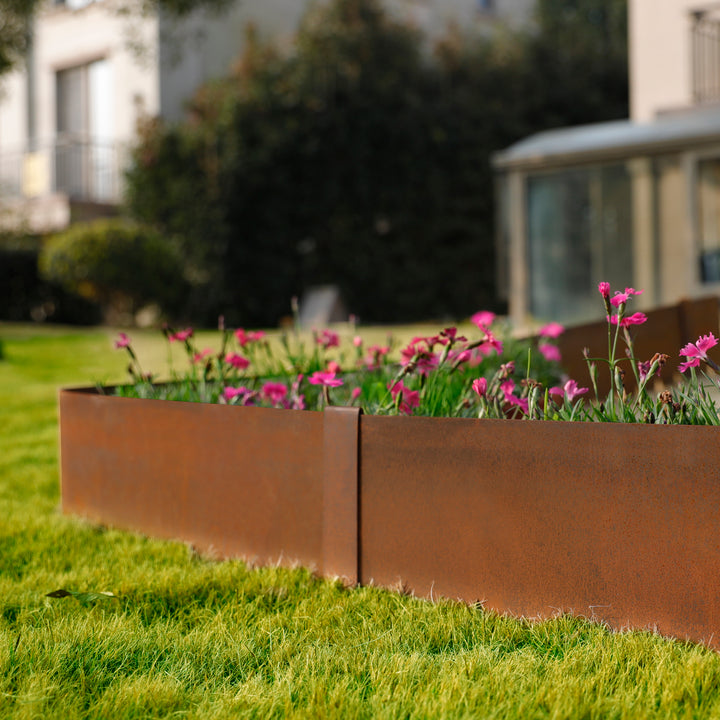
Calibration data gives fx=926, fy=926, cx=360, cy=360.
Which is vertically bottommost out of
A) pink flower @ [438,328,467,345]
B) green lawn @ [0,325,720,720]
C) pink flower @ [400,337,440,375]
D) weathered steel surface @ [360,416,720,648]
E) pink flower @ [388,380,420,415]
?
green lawn @ [0,325,720,720]

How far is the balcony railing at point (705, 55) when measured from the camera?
42.8ft

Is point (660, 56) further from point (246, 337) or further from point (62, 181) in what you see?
point (246, 337)

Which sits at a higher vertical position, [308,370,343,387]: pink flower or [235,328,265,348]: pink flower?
[235,328,265,348]: pink flower

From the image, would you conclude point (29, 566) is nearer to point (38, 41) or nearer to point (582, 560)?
point (582, 560)

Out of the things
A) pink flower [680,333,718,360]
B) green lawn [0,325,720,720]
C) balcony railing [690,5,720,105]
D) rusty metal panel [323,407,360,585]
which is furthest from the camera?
balcony railing [690,5,720,105]

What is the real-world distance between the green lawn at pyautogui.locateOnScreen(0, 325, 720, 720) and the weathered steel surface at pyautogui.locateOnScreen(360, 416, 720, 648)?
0.24 ft

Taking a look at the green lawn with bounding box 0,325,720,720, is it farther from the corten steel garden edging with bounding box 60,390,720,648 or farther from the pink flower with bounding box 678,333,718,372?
the pink flower with bounding box 678,333,718,372

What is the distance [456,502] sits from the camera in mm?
2398

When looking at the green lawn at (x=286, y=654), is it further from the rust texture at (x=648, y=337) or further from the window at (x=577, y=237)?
the window at (x=577, y=237)

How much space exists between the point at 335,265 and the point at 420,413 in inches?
534

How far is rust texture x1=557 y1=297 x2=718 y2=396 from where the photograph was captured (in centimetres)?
462

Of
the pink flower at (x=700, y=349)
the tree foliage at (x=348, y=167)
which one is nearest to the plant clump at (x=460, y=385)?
the pink flower at (x=700, y=349)

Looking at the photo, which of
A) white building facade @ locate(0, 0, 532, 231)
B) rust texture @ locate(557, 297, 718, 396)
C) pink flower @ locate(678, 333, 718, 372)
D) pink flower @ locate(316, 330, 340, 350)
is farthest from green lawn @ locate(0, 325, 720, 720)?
white building facade @ locate(0, 0, 532, 231)

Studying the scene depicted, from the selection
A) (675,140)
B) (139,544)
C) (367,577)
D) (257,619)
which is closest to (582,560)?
(367,577)
